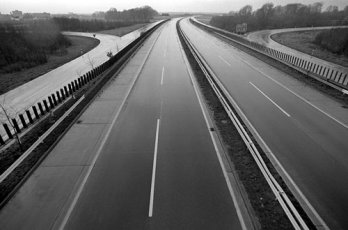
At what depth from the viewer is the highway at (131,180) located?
8.21m

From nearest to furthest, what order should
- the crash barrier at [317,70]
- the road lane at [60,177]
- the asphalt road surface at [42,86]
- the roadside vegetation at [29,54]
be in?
the road lane at [60,177], the asphalt road surface at [42,86], the crash barrier at [317,70], the roadside vegetation at [29,54]

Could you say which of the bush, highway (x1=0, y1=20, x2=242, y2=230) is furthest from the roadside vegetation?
the bush

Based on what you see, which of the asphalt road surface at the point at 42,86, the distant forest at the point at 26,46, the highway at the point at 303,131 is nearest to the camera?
the highway at the point at 303,131

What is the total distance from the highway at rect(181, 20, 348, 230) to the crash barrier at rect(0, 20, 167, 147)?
45.8 feet

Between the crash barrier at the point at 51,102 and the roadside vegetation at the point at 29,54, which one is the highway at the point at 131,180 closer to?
the crash barrier at the point at 51,102

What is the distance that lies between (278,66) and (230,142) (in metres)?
22.1

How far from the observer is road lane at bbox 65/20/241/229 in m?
8.18

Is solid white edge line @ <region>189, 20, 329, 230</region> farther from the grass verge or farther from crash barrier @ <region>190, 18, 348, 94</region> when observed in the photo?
Answer: crash barrier @ <region>190, 18, 348, 94</region>

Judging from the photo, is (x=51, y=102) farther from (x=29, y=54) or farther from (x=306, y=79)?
(x=306, y=79)

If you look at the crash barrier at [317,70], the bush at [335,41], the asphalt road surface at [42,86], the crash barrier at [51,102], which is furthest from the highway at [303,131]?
the bush at [335,41]

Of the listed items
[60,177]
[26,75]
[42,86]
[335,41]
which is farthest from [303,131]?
[335,41]

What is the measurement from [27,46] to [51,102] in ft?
97.2

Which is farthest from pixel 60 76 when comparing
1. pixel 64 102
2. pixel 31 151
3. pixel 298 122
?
pixel 298 122

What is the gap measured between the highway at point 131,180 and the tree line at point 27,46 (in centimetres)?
2248
